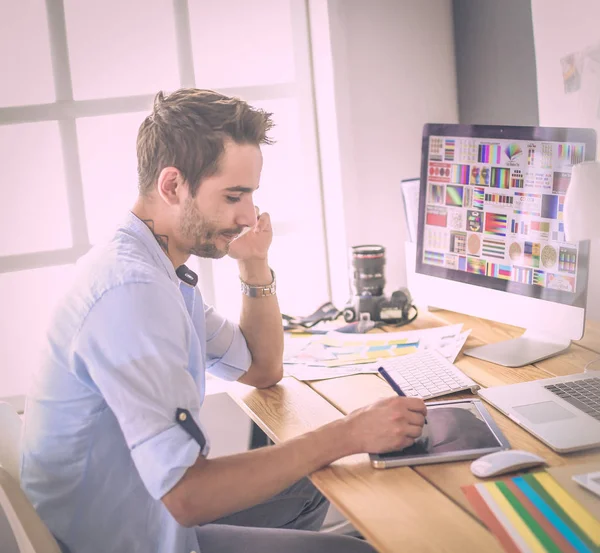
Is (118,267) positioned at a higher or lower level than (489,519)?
higher

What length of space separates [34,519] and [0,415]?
39cm

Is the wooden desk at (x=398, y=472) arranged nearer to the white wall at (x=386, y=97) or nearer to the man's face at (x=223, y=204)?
the man's face at (x=223, y=204)

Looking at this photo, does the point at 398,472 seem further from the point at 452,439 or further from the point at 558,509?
the point at 558,509

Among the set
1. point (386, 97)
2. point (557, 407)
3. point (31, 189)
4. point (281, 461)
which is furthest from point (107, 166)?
point (557, 407)

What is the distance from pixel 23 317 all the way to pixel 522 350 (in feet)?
5.24

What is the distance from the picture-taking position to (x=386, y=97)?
2.55m

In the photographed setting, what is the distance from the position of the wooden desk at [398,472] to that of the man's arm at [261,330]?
0.04 m

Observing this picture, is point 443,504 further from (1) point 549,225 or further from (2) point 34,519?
(1) point 549,225

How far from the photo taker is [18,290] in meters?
2.54

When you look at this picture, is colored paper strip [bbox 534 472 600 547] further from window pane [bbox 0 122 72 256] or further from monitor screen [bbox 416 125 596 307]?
window pane [bbox 0 122 72 256]

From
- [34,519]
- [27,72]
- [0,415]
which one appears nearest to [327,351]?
[0,415]

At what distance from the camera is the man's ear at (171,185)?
4.76ft

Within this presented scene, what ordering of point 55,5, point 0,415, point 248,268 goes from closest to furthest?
point 0,415 < point 248,268 < point 55,5

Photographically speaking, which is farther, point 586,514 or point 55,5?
point 55,5
